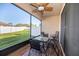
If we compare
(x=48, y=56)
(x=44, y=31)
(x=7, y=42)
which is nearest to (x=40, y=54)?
(x=48, y=56)

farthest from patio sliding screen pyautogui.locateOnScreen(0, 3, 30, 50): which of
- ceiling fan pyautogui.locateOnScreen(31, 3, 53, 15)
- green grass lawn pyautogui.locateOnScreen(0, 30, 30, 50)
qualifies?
ceiling fan pyautogui.locateOnScreen(31, 3, 53, 15)

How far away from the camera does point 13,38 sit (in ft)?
6.46

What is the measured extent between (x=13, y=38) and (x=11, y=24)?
0.75 feet

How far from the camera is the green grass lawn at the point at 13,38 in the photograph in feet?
6.25

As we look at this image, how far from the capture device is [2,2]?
193 cm

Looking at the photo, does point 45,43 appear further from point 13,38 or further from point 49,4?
point 49,4

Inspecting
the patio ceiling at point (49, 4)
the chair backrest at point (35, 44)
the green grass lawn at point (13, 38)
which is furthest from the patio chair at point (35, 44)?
the patio ceiling at point (49, 4)

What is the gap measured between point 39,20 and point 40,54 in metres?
0.56

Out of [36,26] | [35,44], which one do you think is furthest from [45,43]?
[36,26]

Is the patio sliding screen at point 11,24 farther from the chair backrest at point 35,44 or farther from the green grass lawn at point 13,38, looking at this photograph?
the chair backrest at point 35,44

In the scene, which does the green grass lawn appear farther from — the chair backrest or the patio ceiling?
the patio ceiling

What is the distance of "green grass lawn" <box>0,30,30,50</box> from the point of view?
1906 millimetres

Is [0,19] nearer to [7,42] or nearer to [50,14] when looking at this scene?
[7,42]

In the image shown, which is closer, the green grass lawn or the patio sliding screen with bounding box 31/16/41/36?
the green grass lawn
